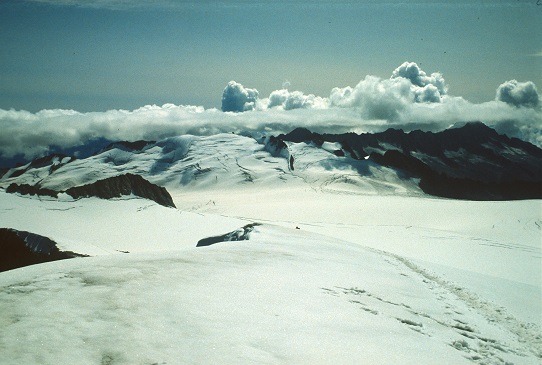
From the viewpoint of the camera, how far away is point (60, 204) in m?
31.7

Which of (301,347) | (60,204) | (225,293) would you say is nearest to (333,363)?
(301,347)

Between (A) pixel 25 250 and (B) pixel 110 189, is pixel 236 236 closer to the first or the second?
(A) pixel 25 250

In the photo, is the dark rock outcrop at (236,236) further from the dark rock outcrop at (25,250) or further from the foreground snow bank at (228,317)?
the dark rock outcrop at (25,250)

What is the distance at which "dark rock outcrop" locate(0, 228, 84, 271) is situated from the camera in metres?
17.0

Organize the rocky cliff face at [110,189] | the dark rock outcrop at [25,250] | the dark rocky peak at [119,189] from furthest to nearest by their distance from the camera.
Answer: the dark rocky peak at [119,189] → the rocky cliff face at [110,189] → the dark rock outcrop at [25,250]

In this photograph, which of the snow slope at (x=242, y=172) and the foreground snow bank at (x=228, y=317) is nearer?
the foreground snow bank at (x=228, y=317)

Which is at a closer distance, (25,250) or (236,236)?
(25,250)

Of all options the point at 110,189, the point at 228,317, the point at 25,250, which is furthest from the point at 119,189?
the point at 228,317

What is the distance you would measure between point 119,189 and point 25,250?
2681 centimetres

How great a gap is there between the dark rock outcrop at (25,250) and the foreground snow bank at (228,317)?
32.6 ft

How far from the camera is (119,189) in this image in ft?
143

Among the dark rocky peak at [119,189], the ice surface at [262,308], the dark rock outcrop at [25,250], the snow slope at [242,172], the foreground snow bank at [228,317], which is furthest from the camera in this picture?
the snow slope at [242,172]

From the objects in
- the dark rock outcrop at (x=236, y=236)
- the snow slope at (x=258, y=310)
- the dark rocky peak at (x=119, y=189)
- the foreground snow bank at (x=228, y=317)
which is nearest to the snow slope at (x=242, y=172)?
the dark rocky peak at (x=119, y=189)

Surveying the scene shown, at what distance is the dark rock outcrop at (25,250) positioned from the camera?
1700 cm
